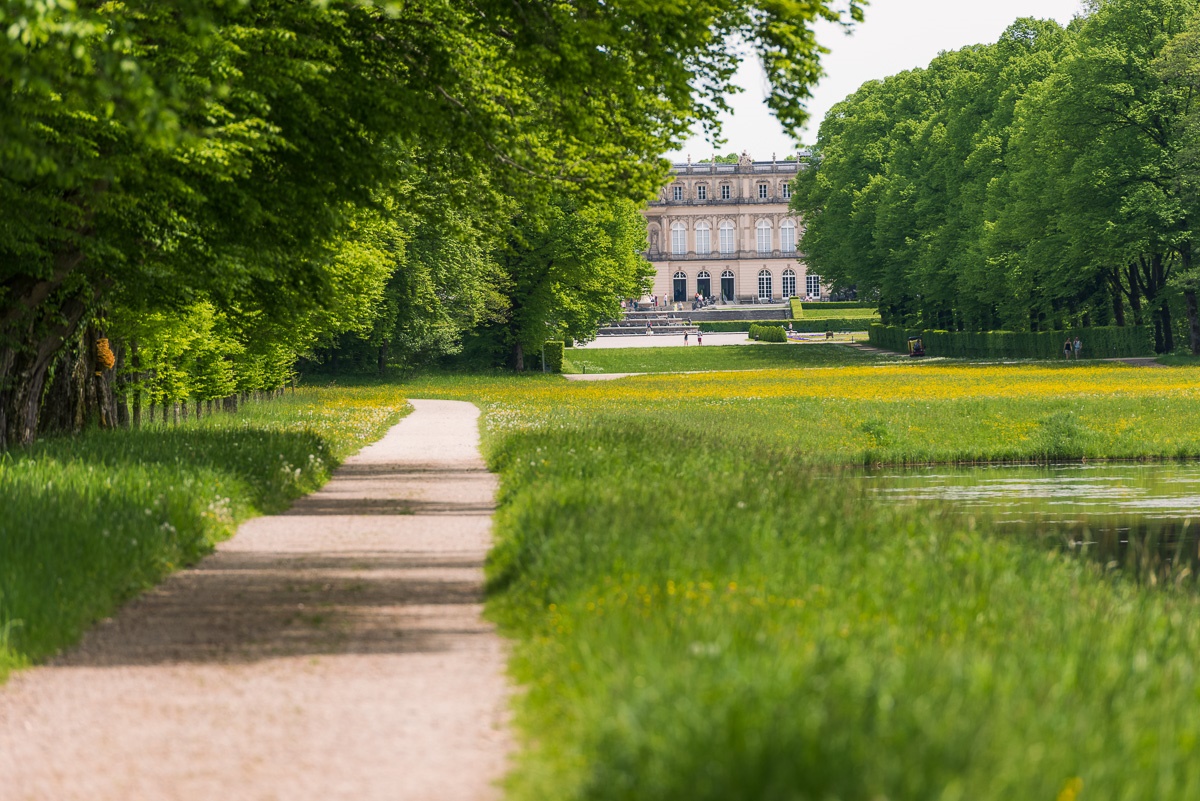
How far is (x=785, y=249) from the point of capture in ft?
538

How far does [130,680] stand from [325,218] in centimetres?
1023

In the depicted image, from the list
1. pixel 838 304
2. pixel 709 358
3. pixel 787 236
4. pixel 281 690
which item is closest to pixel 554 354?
pixel 709 358

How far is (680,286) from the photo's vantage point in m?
165

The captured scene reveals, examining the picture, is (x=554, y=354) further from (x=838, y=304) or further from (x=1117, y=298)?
(x=838, y=304)

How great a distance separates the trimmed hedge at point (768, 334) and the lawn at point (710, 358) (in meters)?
8.47

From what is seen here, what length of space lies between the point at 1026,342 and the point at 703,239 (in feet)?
317

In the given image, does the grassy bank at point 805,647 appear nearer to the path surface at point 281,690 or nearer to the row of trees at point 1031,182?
the path surface at point 281,690

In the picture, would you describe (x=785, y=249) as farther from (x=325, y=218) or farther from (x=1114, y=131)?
(x=325, y=218)

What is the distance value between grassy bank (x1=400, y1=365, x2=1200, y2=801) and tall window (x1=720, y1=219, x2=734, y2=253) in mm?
147296

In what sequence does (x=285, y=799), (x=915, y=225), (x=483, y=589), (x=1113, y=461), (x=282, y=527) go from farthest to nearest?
(x=915, y=225), (x=1113, y=461), (x=282, y=527), (x=483, y=589), (x=285, y=799)

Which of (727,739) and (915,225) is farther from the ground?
(915,225)

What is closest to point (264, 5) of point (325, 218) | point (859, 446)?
point (325, 218)

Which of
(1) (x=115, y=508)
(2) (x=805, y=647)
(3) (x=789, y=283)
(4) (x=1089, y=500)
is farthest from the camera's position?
(3) (x=789, y=283)

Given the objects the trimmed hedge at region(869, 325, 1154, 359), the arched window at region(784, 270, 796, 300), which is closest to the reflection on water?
the trimmed hedge at region(869, 325, 1154, 359)
